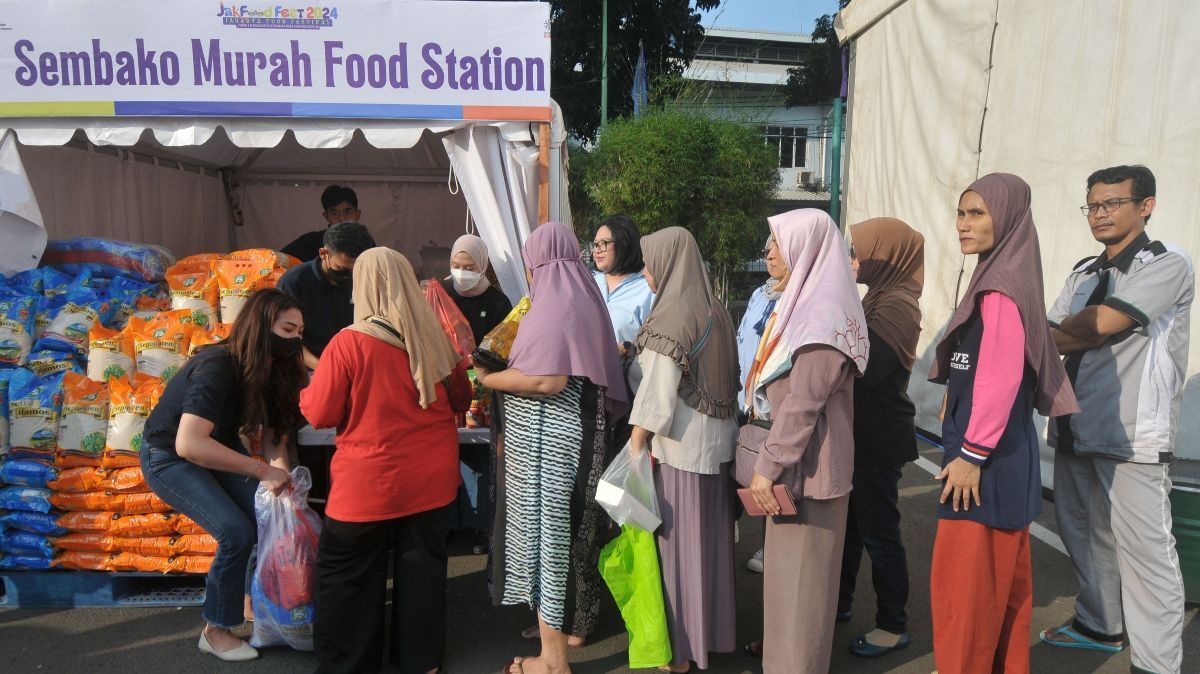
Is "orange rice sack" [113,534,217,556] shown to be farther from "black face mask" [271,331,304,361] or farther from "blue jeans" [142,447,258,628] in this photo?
"black face mask" [271,331,304,361]

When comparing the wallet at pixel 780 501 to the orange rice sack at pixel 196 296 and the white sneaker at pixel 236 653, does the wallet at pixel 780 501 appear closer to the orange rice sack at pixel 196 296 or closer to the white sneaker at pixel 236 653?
the white sneaker at pixel 236 653

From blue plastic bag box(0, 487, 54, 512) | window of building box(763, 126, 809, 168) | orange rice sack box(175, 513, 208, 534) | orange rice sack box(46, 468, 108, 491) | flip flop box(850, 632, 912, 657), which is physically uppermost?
window of building box(763, 126, 809, 168)

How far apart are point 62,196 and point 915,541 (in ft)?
18.8

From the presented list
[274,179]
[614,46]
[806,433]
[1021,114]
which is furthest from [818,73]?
[806,433]

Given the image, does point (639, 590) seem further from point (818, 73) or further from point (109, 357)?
point (818, 73)

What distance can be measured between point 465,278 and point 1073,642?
3258mm

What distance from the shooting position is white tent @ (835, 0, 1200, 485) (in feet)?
13.2

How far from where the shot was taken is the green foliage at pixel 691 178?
9336mm

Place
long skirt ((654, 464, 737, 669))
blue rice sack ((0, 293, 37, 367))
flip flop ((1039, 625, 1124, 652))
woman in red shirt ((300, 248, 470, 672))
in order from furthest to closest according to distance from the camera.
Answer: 1. blue rice sack ((0, 293, 37, 367))
2. flip flop ((1039, 625, 1124, 652))
3. long skirt ((654, 464, 737, 669))
4. woman in red shirt ((300, 248, 470, 672))

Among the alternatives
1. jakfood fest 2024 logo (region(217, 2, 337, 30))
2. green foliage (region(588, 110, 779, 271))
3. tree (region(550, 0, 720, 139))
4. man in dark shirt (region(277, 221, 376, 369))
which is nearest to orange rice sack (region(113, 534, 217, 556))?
man in dark shirt (region(277, 221, 376, 369))

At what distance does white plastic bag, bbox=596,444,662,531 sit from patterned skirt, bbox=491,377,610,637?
0.48 feet

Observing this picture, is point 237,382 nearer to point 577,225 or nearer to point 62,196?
point 62,196

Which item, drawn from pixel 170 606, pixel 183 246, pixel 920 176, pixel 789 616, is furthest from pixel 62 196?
pixel 920 176

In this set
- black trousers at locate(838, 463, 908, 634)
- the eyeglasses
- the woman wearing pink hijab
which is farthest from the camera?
black trousers at locate(838, 463, 908, 634)
